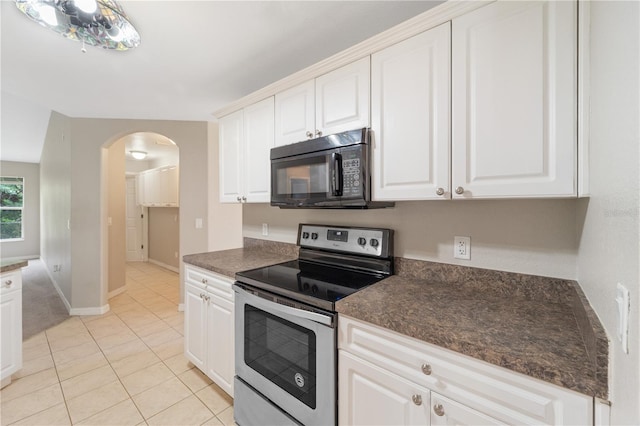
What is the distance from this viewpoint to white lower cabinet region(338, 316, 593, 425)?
746 millimetres

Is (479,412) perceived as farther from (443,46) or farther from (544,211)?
(443,46)

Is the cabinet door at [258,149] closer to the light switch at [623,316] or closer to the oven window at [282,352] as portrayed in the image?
the oven window at [282,352]

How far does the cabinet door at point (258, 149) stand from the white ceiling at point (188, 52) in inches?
14.0

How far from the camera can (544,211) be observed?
119 cm

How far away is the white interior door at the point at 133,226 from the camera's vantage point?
20.4 feet

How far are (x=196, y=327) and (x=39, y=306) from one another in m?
3.17

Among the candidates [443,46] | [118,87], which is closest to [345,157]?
[443,46]

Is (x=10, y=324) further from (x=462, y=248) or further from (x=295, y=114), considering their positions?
(x=462, y=248)

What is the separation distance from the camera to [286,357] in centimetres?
138

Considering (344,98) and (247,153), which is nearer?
(344,98)

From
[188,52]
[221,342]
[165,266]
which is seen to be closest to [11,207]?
[165,266]

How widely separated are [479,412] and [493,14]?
4.65 ft

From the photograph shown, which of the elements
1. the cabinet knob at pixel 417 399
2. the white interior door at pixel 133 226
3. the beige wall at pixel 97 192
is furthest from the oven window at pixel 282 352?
the white interior door at pixel 133 226

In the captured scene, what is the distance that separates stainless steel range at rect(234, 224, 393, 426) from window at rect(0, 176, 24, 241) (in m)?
8.72
